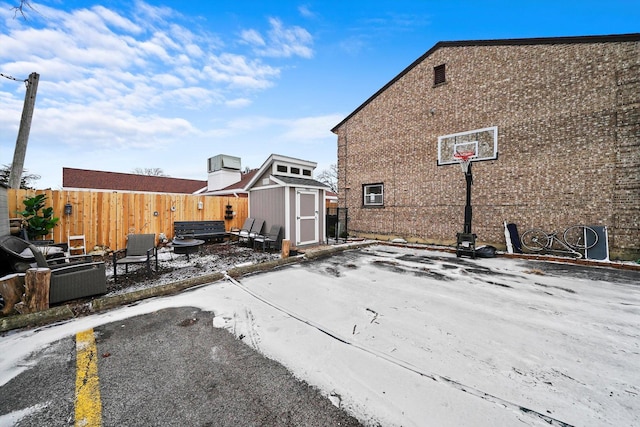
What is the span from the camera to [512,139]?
8367 mm

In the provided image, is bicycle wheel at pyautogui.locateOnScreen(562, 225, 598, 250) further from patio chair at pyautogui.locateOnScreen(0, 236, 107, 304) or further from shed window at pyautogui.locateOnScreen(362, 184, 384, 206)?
patio chair at pyautogui.locateOnScreen(0, 236, 107, 304)

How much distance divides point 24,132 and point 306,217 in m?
10.5

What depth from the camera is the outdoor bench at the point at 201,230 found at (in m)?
9.03

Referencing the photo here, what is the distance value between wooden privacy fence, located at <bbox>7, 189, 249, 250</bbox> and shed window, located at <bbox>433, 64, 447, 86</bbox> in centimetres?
1107

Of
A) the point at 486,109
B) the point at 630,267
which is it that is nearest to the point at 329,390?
the point at 630,267

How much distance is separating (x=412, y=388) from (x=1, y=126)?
17215 millimetres

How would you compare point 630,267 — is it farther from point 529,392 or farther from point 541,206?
point 529,392

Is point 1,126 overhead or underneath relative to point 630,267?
overhead

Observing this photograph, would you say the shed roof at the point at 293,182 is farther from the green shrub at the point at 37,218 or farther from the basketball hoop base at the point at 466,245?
the green shrub at the point at 37,218

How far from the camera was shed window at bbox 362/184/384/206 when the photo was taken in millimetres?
11688

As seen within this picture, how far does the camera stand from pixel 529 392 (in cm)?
191

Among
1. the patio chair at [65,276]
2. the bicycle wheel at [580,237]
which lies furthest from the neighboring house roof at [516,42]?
the patio chair at [65,276]

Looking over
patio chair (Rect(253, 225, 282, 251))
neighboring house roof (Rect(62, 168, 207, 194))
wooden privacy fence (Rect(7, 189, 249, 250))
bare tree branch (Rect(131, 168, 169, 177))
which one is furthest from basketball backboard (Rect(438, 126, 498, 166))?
bare tree branch (Rect(131, 168, 169, 177))

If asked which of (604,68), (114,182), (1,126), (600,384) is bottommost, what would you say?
(600,384)
